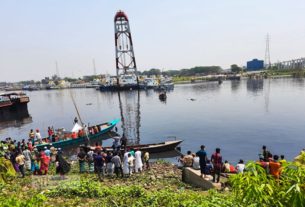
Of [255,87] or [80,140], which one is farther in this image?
[255,87]

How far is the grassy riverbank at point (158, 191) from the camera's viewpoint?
10.4 feet

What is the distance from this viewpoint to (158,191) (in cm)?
1028

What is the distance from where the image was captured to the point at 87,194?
998 centimetres

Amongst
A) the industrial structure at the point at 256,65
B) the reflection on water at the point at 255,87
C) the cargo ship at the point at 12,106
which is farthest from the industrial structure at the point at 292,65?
the cargo ship at the point at 12,106

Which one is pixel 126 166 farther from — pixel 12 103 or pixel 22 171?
pixel 12 103

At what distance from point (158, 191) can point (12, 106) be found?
47.3m

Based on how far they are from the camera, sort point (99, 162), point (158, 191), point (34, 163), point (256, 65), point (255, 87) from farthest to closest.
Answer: point (256, 65) < point (255, 87) < point (34, 163) < point (99, 162) < point (158, 191)

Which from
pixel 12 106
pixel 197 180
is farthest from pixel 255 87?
pixel 197 180

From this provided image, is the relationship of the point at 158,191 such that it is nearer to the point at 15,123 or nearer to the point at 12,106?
the point at 15,123

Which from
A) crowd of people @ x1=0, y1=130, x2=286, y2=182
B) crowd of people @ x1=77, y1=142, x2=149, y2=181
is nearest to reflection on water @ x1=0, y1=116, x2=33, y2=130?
crowd of people @ x1=0, y1=130, x2=286, y2=182

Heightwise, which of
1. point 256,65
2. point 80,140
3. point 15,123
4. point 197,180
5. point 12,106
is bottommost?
point 15,123

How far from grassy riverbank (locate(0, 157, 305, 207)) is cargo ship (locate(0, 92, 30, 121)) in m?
37.8

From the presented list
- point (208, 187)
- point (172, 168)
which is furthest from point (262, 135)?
point (208, 187)

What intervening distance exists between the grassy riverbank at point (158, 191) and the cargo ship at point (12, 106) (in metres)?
37.8
